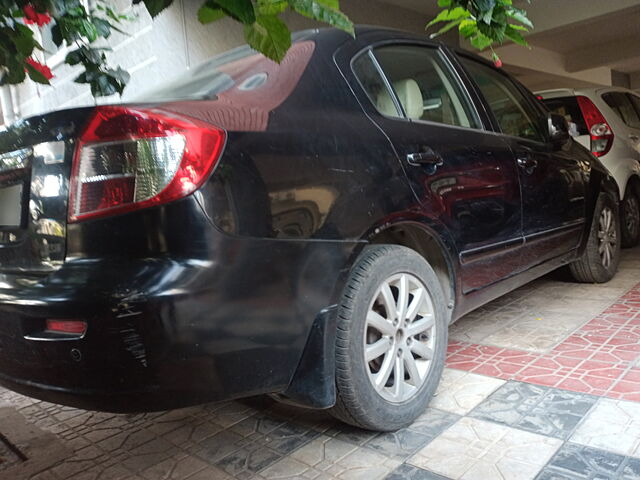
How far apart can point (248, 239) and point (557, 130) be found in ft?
8.86

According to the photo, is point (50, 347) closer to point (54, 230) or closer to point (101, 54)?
point (54, 230)

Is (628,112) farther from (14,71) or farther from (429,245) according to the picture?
(14,71)

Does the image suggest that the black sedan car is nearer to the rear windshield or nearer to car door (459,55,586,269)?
car door (459,55,586,269)

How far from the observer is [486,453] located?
1.96 metres

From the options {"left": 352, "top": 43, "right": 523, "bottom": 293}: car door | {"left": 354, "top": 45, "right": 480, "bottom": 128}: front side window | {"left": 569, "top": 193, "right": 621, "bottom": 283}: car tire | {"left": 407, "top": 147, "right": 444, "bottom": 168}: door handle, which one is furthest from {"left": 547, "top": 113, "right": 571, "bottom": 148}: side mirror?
{"left": 407, "top": 147, "right": 444, "bottom": 168}: door handle

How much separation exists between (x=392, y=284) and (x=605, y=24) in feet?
41.7

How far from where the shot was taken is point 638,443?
1921 mm

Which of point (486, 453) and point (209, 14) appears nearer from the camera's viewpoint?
point (209, 14)

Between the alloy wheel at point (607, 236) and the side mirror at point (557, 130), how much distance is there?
0.80 m

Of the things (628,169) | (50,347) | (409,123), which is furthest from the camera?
(628,169)

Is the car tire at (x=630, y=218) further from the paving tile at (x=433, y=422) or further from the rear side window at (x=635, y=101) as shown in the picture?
the paving tile at (x=433, y=422)

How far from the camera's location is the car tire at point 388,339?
192 centimetres

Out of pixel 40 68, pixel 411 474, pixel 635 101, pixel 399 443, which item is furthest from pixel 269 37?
pixel 635 101

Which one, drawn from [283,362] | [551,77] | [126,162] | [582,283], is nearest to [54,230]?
[126,162]
